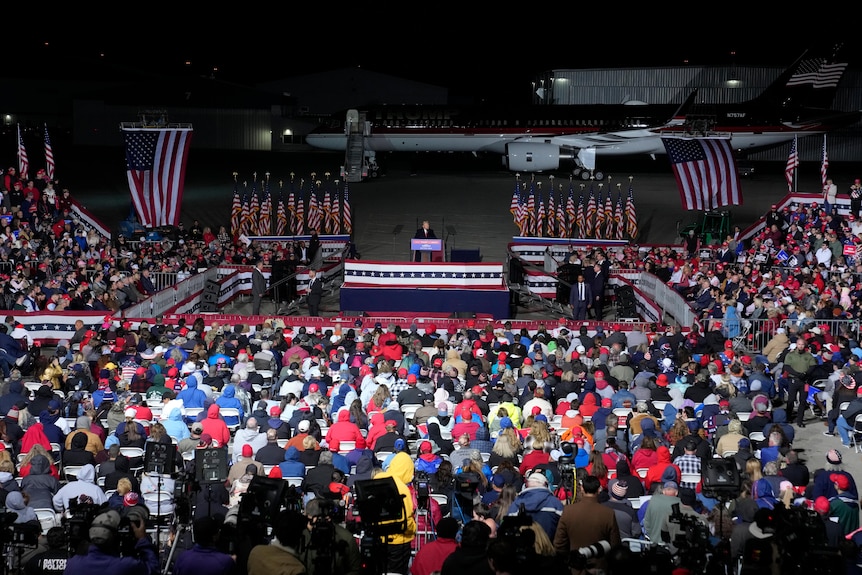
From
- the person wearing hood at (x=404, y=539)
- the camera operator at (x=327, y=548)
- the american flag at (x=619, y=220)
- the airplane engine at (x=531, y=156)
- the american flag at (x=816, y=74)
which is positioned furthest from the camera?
the american flag at (x=816, y=74)

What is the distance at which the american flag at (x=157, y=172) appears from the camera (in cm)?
2822

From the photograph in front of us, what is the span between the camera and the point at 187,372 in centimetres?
1677

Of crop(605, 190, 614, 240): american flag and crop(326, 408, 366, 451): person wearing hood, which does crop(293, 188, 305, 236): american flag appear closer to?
crop(605, 190, 614, 240): american flag

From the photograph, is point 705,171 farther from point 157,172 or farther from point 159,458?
point 159,458

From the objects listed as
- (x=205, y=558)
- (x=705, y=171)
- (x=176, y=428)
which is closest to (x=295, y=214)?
(x=705, y=171)

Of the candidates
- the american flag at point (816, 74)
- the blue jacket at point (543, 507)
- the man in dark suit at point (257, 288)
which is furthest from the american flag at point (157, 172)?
the american flag at point (816, 74)

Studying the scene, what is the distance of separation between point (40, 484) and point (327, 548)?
5055mm

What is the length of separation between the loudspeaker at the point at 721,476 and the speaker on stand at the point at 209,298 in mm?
17582

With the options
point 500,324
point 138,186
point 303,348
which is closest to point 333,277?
point 138,186

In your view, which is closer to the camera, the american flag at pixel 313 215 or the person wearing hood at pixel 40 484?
the person wearing hood at pixel 40 484

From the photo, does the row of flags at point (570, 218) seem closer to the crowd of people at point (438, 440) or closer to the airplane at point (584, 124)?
the airplane at point (584, 124)

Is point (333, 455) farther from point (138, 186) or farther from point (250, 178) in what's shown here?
point (250, 178)

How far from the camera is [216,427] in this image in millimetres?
13766

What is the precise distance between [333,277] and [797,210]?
13.7 m
